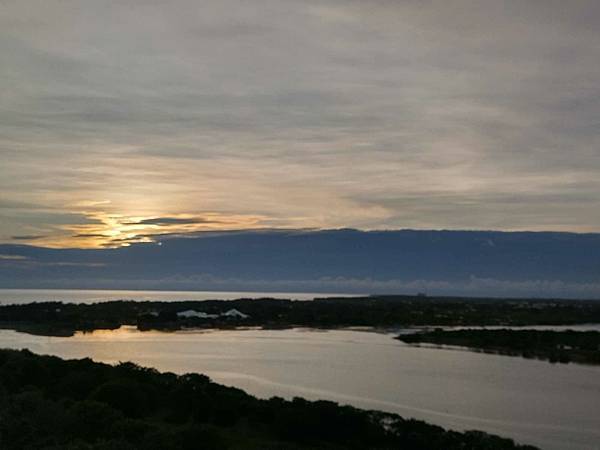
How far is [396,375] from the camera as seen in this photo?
42344 millimetres

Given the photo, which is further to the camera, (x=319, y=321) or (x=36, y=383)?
(x=319, y=321)

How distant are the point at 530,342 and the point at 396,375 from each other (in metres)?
21.1

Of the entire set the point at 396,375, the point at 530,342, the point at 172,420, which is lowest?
the point at 396,375

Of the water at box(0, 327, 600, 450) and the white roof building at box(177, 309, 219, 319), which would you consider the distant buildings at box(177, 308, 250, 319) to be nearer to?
the white roof building at box(177, 309, 219, 319)

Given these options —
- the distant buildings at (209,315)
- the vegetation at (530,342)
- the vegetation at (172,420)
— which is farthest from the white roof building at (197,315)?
the vegetation at (172,420)

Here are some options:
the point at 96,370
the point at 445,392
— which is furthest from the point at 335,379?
the point at 96,370

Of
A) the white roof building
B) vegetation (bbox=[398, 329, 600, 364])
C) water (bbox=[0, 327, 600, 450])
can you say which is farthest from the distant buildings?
vegetation (bbox=[398, 329, 600, 364])

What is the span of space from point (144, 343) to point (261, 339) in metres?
11.3

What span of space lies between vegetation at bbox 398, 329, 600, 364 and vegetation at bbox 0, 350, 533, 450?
102 feet

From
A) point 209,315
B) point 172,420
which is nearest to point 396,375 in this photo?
point 172,420

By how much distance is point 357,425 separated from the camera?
25.1 meters

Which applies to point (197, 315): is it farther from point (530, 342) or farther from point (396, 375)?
point (396, 375)

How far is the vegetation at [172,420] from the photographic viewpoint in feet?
67.3

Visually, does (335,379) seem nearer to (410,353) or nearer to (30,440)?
(410,353)
